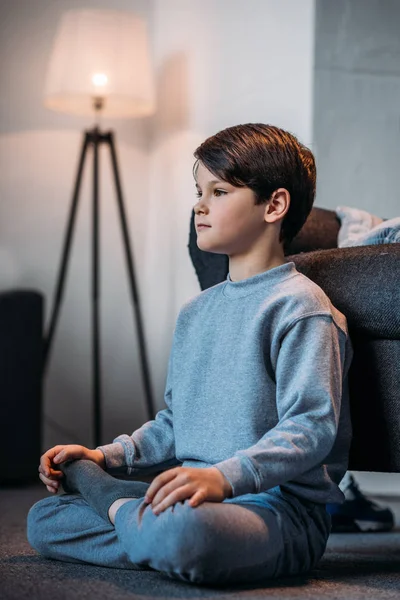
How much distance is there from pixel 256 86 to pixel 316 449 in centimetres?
199

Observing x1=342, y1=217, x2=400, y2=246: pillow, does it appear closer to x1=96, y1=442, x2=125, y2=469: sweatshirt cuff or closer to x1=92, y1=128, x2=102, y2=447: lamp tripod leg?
x1=96, y1=442, x2=125, y2=469: sweatshirt cuff

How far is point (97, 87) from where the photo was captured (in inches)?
114

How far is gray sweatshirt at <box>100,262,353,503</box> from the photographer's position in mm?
1140

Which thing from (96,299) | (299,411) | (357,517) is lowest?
(357,517)

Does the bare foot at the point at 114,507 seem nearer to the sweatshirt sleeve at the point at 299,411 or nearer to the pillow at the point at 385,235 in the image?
the sweatshirt sleeve at the point at 299,411

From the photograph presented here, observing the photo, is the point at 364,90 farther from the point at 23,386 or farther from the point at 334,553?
the point at 334,553

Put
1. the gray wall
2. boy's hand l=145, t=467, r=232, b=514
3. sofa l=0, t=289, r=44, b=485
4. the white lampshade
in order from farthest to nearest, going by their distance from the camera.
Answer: the white lampshade, the gray wall, sofa l=0, t=289, r=44, b=485, boy's hand l=145, t=467, r=232, b=514

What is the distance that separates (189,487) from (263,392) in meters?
0.22

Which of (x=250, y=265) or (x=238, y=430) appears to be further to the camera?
(x=250, y=265)

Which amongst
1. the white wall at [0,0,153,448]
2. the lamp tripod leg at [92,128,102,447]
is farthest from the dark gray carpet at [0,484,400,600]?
the white wall at [0,0,153,448]

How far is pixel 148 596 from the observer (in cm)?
105

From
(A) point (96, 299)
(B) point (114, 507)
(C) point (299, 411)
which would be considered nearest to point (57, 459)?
(B) point (114, 507)

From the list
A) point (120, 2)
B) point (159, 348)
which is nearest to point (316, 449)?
point (159, 348)

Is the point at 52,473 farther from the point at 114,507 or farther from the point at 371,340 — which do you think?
the point at 371,340
